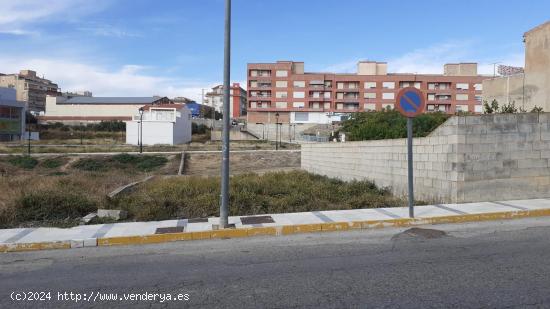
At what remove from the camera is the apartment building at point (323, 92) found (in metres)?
98.7

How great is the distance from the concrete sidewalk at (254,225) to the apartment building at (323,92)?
8891 centimetres

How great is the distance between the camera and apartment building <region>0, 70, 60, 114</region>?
14312 centimetres

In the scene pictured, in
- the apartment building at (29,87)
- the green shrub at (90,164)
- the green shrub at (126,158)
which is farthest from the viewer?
the apartment building at (29,87)

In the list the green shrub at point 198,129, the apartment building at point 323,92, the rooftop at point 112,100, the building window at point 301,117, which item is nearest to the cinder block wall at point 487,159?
the green shrub at point 198,129

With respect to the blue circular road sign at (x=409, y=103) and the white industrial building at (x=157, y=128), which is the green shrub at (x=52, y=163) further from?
the blue circular road sign at (x=409, y=103)

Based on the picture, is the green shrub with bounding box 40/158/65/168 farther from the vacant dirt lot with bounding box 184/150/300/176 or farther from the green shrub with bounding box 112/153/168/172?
the vacant dirt lot with bounding box 184/150/300/176

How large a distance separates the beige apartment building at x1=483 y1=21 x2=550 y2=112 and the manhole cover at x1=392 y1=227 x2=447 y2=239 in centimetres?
2076

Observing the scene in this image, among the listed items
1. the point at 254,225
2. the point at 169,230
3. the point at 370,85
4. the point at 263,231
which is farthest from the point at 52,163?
the point at 370,85

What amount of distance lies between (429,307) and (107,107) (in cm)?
11805

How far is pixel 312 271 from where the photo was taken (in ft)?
19.7

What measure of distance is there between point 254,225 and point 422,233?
3.19m

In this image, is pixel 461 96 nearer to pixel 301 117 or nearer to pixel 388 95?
pixel 388 95

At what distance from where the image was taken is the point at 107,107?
11375 centimetres

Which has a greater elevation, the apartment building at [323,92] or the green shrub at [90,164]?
the apartment building at [323,92]
